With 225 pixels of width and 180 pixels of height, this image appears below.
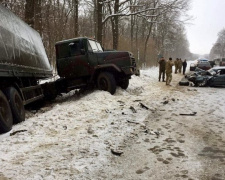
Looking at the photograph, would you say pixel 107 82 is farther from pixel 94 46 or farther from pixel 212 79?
pixel 212 79

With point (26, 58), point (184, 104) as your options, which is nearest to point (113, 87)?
point (184, 104)

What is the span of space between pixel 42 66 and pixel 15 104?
3.76m

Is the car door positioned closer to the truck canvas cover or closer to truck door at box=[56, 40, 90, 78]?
truck door at box=[56, 40, 90, 78]

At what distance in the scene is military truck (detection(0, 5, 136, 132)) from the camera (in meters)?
6.21

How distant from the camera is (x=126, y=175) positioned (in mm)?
3604

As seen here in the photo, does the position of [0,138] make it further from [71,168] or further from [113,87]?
[113,87]

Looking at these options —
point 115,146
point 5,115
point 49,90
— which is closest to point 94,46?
point 49,90

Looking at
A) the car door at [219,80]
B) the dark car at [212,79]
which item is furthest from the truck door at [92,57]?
the car door at [219,80]

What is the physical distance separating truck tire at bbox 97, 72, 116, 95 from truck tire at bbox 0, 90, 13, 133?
198 inches

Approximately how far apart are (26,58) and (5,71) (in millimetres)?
1987

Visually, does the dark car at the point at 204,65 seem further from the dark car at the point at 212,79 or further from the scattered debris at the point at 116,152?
the scattered debris at the point at 116,152

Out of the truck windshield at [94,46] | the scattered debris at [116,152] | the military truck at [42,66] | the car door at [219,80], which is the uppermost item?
the truck windshield at [94,46]

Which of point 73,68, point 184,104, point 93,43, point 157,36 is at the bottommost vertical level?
point 184,104

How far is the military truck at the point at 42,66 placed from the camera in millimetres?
6211
